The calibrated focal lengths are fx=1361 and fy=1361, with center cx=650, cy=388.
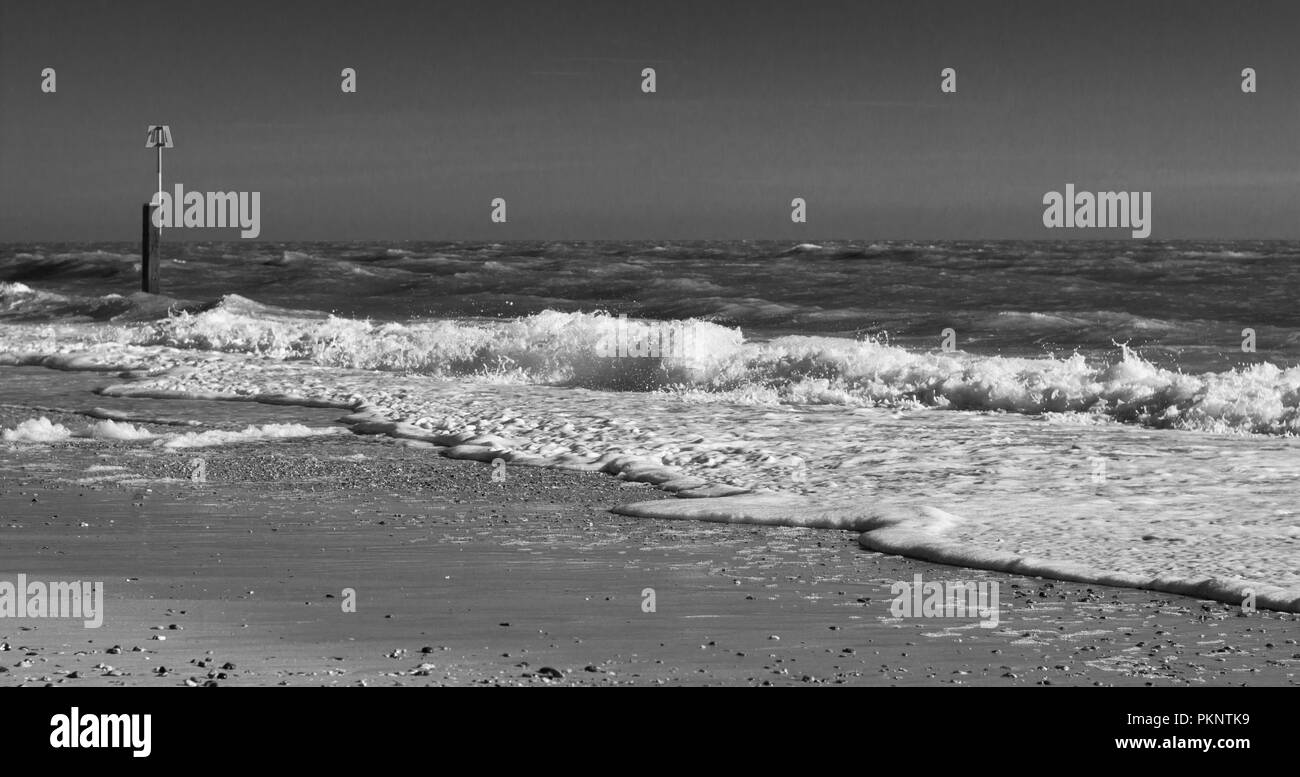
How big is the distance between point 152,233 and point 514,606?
34374 millimetres

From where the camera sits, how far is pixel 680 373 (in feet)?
63.4

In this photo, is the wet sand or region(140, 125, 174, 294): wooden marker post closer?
the wet sand

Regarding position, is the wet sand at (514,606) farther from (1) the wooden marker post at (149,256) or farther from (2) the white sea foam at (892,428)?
(1) the wooden marker post at (149,256)

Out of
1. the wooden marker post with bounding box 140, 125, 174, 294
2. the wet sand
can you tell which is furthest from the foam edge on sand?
the wooden marker post with bounding box 140, 125, 174, 294

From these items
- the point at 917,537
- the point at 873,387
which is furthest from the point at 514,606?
the point at 873,387

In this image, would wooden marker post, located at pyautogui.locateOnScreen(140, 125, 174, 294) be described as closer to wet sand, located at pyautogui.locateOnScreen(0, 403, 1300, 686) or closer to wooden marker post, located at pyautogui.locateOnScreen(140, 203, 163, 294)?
wooden marker post, located at pyautogui.locateOnScreen(140, 203, 163, 294)

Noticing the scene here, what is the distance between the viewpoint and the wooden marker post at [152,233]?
36.1 meters

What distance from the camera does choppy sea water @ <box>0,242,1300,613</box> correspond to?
9.53m

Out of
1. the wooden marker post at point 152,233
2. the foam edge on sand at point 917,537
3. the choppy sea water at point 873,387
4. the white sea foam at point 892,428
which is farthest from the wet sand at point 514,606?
the wooden marker post at point 152,233

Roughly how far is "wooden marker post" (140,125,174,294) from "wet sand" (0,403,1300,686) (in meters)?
28.1

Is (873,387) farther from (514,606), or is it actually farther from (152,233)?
(152,233)

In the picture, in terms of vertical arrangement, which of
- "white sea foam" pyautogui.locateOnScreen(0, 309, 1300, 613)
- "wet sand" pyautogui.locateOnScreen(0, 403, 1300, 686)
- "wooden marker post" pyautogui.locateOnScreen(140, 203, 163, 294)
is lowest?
"wet sand" pyautogui.locateOnScreen(0, 403, 1300, 686)

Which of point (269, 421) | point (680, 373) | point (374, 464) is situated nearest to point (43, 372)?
point (269, 421)
